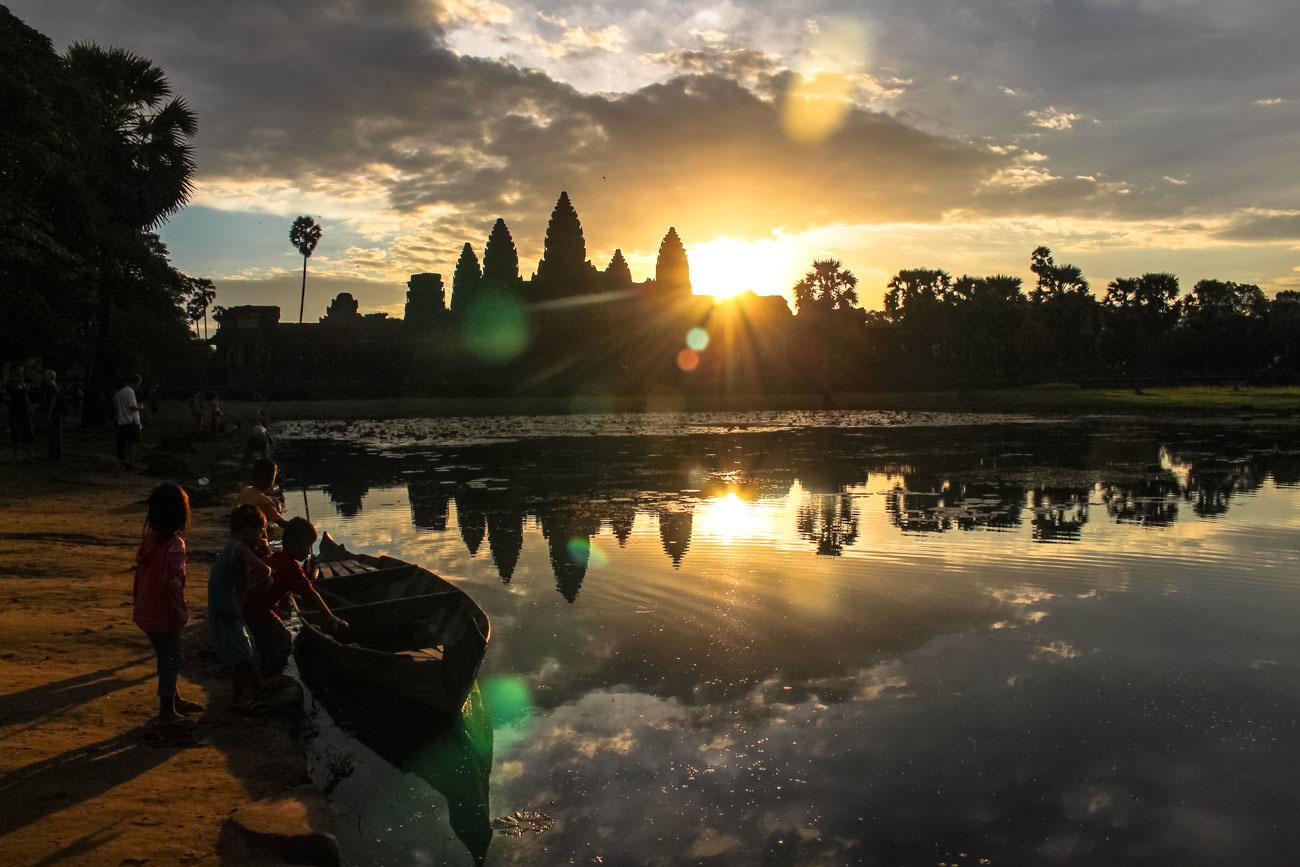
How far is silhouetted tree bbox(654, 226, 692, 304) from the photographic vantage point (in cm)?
7875

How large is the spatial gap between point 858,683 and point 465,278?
78.9 meters

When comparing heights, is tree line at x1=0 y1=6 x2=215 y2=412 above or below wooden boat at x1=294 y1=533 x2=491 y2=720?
above

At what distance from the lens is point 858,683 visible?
7160mm

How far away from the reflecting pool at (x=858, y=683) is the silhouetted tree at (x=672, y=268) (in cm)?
6320

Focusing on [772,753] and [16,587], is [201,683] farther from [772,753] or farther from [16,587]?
[772,753]

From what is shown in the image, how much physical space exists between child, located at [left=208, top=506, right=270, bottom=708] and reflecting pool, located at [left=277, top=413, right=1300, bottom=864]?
0.80 metres

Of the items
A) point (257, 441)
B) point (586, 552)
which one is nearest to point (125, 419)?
point (257, 441)

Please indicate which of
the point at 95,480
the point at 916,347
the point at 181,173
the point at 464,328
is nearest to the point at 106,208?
the point at 181,173

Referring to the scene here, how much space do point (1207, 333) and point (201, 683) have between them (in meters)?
82.9

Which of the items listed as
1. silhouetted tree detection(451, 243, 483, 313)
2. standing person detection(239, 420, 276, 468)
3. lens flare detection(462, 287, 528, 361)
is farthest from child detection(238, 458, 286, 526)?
silhouetted tree detection(451, 243, 483, 313)

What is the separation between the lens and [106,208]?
2494cm

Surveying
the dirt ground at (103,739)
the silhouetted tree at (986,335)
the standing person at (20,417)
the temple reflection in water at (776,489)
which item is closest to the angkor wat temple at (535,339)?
the silhouetted tree at (986,335)

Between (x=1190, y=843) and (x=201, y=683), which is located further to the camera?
(x=201, y=683)

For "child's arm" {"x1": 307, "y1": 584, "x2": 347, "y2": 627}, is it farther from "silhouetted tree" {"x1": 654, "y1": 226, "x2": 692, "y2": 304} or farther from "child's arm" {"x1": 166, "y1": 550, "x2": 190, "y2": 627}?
"silhouetted tree" {"x1": 654, "y1": 226, "x2": 692, "y2": 304}
